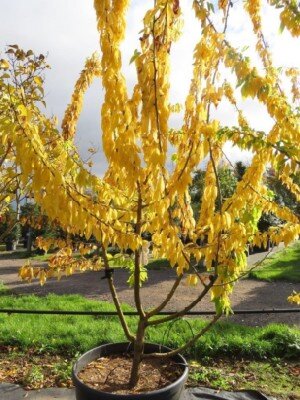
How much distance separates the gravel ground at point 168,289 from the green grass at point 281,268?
441 millimetres

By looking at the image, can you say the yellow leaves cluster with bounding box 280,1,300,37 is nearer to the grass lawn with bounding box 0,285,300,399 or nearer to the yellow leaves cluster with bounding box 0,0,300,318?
the yellow leaves cluster with bounding box 0,0,300,318

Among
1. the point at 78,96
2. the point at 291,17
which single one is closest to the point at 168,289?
the point at 78,96

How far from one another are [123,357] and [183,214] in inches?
55.3

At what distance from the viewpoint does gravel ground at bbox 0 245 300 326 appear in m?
6.96

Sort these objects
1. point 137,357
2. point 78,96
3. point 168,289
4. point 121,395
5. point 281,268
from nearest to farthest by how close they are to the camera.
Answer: point 121,395, point 137,357, point 78,96, point 168,289, point 281,268

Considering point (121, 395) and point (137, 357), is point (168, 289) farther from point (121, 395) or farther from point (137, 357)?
point (121, 395)

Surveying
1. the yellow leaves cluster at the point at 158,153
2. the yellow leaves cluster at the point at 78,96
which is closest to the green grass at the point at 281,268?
the yellow leaves cluster at the point at 78,96

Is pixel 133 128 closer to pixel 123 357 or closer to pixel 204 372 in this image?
pixel 123 357

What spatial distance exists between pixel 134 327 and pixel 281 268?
7.84m

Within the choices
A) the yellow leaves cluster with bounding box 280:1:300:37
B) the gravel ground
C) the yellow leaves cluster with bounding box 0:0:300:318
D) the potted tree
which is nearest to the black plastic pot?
the potted tree

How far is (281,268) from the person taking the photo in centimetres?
1207

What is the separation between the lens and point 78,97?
13.1 feet

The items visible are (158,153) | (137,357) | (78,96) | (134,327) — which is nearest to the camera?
(158,153)

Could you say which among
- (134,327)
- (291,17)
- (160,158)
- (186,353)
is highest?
(291,17)
